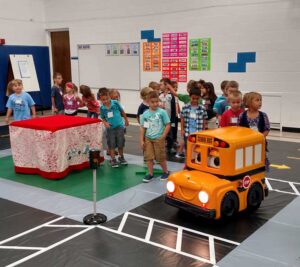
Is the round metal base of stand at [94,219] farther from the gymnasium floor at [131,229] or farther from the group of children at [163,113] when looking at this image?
the group of children at [163,113]

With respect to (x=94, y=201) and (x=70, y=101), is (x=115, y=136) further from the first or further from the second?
(x=94, y=201)

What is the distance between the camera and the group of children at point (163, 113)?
469 cm

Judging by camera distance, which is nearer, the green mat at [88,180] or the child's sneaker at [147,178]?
the green mat at [88,180]

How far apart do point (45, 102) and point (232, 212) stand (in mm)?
10504

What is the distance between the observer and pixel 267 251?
130 inches

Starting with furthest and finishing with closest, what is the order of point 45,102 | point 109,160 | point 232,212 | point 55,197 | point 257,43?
1. point 45,102
2. point 257,43
3. point 109,160
4. point 55,197
5. point 232,212

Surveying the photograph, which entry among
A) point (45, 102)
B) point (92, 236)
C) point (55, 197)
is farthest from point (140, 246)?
point (45, 102)

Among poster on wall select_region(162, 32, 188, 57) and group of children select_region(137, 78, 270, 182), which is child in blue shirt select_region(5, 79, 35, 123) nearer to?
group of children select_region(137, 78, 270, 182)

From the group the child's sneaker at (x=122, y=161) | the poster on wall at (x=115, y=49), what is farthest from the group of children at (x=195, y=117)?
the poster on wall at (x=115, y=49)

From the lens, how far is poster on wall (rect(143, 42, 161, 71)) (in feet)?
35.0

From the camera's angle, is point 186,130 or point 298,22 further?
point 298,22

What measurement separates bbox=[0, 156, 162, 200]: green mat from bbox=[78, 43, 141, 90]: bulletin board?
5613 mm

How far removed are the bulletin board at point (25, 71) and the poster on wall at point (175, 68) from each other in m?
4.56

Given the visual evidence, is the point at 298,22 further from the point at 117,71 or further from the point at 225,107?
the point at 117,71
